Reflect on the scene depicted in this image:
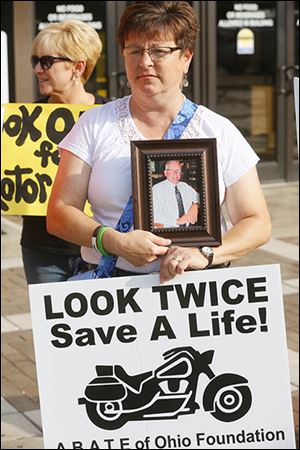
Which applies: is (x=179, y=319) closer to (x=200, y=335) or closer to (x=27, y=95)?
(x=200, y=335)

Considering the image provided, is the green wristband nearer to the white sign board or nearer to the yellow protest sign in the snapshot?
the white sign board

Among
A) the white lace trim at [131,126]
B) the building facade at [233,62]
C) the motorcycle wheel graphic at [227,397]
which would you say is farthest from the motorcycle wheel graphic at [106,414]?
the building facade at [233,62]

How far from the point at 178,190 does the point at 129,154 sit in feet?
0.65

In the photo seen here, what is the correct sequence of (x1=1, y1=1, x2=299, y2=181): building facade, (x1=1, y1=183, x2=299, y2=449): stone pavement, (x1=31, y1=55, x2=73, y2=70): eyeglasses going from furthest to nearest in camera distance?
1. (x1=1, y1=1, x2=299, y2=181): building facade
2. (x1=1, y1=183, x2=299, y2=449): stone pavement
3. (x1=31, y1=55, x2=73, y2=70): eyeglasses

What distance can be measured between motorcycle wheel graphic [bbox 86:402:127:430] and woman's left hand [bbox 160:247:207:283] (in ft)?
1.29

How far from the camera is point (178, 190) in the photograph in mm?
3154

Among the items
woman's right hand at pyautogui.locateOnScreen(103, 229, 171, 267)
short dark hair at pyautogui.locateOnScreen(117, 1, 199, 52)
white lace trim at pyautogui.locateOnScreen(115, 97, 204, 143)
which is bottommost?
woman's right hand at pyautogui.locateOnScreen(103, 229, 171, 267)

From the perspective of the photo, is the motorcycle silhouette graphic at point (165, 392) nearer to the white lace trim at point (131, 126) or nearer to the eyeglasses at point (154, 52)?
the white lace trim at point (131, 126)

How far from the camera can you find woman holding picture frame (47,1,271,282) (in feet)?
10.5

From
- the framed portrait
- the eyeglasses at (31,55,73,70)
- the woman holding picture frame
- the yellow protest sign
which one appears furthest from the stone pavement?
the framed portrait

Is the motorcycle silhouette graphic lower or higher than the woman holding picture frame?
lower

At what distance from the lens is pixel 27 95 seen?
12.0 m

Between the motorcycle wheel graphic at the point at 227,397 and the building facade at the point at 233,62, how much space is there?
8998 millimetres

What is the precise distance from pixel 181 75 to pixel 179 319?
72 centimetres
